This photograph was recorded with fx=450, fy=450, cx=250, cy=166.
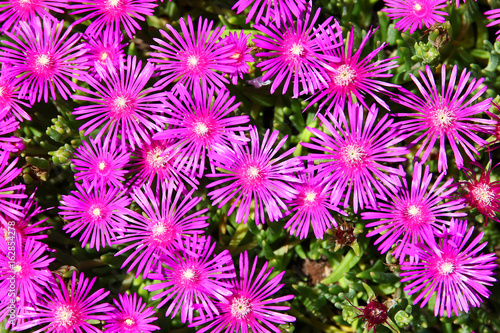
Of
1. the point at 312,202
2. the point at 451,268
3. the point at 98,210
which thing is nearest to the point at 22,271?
the point at 98,210

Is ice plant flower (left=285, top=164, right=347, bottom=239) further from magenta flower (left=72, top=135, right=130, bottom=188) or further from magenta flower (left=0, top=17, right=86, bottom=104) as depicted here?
magenta flower (left=0, top=17, right=86, bottom=104)

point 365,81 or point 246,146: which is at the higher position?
point 365,81

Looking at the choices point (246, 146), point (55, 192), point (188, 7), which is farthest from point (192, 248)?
point (188, 7)

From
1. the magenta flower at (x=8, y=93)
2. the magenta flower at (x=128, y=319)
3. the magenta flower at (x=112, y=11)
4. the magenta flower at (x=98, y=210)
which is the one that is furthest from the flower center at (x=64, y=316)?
the magenta flower at (x=112, y=11)

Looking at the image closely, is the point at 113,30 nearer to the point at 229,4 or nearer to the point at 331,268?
the point at 229,4

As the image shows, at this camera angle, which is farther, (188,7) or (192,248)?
(188,7)

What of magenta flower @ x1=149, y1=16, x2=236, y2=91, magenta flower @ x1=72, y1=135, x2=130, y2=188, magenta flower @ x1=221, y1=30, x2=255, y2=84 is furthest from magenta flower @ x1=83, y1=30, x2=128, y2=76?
magenta flower @ x1=221, y1=30, x2=255, y2=84
